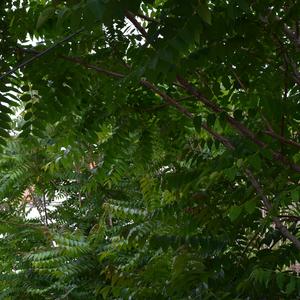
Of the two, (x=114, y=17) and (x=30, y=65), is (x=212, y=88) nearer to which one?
(x=30, y=65)

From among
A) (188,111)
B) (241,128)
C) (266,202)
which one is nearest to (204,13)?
(241,128)

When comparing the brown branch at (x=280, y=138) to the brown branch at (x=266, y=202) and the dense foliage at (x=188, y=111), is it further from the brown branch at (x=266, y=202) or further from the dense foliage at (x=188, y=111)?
the brown branch at (x=266, y=202)

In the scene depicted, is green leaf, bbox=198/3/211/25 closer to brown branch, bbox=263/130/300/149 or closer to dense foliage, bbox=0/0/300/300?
dense foliage, bbox=0/0/300/300

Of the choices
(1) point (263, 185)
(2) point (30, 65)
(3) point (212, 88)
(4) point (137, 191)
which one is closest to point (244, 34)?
(3) point (212, 88)

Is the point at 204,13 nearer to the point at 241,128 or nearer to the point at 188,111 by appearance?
the point at 241,128

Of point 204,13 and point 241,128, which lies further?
point 241,128

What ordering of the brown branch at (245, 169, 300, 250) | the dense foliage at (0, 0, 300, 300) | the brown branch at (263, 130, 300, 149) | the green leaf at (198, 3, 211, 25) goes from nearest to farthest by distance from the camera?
A: the green leaf at (198, 3, 211, 25), the dense foliage at (0, 0, 300, 300), the brown branch at (263, 130, 300, 149), the brown branch at (245, 169, 300, 250)

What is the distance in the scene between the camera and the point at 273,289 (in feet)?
5.76

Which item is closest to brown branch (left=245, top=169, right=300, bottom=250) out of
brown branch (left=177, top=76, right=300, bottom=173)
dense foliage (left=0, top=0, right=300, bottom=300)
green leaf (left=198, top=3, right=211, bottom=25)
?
dense foliage (left=0, top=0, right=300, bottom=300)

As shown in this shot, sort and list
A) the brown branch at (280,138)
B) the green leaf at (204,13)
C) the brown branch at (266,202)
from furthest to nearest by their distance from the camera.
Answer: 1. the brown branch at (266,202)
2. the brown branch at (280,138)
3. the green leaf at (204,13)

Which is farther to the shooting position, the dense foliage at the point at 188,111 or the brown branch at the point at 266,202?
the brown branch at the point at 266,202

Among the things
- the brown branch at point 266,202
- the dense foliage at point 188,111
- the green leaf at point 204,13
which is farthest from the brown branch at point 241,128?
the green leaf at point 204,13

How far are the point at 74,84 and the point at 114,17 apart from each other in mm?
890

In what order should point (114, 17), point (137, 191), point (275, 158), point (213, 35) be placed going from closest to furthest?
point (114, 17) < point (213, 35) < point (275, 158) < point (137, 191)
